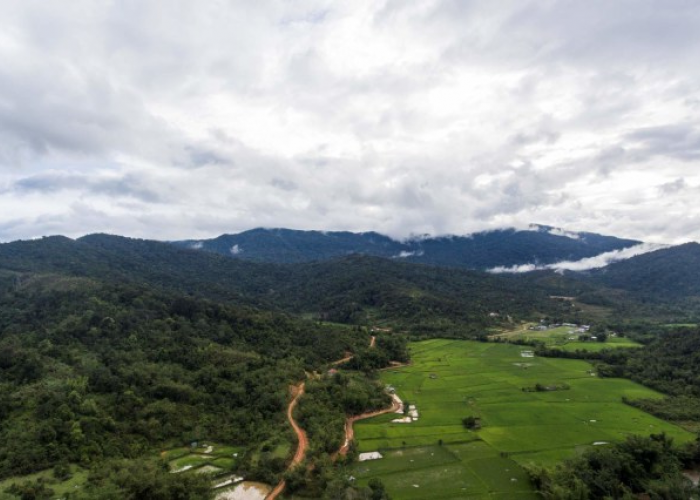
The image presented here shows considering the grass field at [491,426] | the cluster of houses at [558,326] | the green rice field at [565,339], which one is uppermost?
the cluster of houses at [558,326]

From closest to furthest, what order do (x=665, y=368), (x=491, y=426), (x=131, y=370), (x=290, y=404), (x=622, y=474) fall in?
(x=622, y=474)
(x=491, y=426)
(x=131, y=370)
(x=290, y=404)
(x=665, y=368)

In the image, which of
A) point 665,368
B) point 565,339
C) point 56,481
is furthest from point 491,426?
point 565,339

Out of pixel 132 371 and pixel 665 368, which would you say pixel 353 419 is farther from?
pixel 665 368

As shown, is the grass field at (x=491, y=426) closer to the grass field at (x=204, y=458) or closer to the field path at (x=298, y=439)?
the field path at (x=298, y=439)

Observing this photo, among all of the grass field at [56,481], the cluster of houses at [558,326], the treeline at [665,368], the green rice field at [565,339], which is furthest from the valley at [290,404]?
the cluster of houses at [558,326]

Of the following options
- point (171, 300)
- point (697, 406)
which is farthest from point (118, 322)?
point (697, 406)

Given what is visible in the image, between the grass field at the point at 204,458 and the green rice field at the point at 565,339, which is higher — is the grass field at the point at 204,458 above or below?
below
